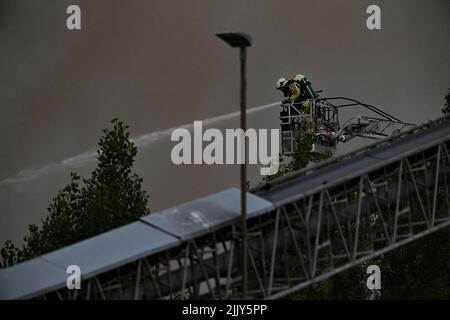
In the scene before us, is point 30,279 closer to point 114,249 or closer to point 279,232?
point 114,249

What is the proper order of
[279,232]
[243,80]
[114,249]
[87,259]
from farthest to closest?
[279,232], [114,249], [87,259], [243,80]

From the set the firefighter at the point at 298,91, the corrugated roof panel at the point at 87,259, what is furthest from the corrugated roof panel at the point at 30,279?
the firefighter at the point at 298,91

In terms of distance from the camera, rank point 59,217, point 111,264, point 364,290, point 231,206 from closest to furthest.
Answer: point 111,264
point 231,206
point 59,217
point 364,290

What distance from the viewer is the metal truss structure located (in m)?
29.5

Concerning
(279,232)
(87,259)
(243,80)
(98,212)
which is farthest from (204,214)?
(98,212)

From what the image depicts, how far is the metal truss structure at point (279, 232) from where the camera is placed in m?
29.5

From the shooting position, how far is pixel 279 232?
3128cm

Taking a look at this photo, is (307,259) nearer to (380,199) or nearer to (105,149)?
(380,199)

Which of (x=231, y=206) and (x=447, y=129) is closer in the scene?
(x=231, y=206)

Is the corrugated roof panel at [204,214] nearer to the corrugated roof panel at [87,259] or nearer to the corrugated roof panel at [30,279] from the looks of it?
the corrugated roof panel at [87,259]

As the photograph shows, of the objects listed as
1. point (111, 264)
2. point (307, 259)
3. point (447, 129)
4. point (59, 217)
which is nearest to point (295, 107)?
point (59, 217)

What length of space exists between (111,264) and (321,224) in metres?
6.27

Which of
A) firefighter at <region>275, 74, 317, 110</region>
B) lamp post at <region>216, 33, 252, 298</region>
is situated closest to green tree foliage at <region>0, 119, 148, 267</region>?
firefighter at <region>275, 74, 317, 110</region>
